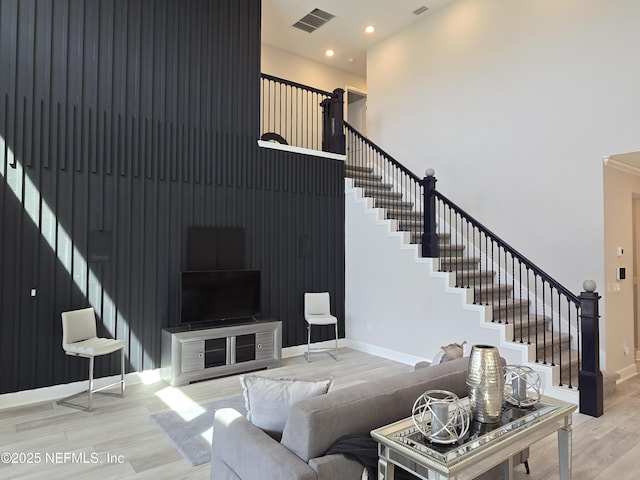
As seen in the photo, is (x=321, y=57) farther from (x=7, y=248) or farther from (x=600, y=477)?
(x=600, y=477)

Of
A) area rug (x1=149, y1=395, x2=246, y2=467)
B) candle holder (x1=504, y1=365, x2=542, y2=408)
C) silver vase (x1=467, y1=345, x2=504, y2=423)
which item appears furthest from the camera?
area rug (x1=149, y1=395, x2=246, y2=467)

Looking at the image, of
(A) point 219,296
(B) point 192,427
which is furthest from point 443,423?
(A) point 219,296

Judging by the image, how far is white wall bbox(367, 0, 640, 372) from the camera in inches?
196

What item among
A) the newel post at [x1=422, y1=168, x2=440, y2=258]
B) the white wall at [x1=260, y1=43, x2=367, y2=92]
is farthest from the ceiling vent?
the newel post at [x1=422, y1=168, x2=440, y2=258]

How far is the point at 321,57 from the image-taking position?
9.10 metres

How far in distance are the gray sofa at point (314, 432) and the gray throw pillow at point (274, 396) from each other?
3.0 inches

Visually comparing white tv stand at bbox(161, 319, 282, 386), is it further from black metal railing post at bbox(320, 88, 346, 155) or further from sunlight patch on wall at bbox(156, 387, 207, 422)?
black metal railing post at bbox(320, 88, 346, 155)

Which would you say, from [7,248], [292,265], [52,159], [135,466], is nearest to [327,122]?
[292,265]

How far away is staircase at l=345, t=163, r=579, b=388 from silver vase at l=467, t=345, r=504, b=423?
9.29 ft

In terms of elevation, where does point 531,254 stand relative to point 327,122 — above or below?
below

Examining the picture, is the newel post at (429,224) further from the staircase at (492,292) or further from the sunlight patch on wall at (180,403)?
the sunlight patch on wall at (180,403)

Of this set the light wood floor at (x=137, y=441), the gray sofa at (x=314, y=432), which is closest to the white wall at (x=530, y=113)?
the light wood floor at (x=137, y=441)

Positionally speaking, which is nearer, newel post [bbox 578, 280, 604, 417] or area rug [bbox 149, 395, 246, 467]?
area rug [bbox 149, 395, 246, 467]

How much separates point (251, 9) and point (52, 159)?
11.9 ft
